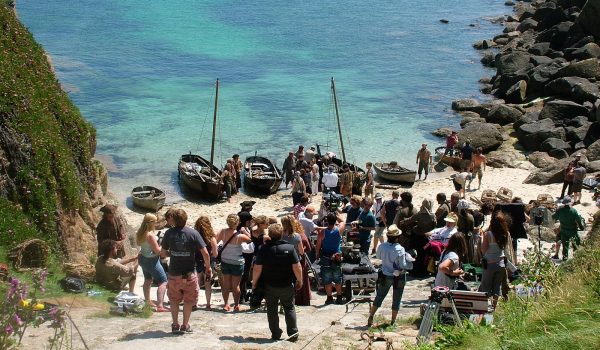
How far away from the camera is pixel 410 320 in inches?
440

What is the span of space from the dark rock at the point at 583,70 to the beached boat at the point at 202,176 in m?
19.7

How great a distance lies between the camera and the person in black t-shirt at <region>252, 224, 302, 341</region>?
983cm

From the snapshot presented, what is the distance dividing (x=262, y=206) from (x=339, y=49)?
118ft

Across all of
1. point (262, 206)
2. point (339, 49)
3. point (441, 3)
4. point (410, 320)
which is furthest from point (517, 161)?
point (441, 3)

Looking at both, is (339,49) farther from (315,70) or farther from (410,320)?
(410,320)

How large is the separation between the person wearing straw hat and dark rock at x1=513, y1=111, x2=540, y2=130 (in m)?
26.1

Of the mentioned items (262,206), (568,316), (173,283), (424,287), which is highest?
(568,316)

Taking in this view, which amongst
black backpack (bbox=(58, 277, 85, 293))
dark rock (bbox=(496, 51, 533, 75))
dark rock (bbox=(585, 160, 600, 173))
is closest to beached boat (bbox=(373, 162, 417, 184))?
dark rock (bbox=(585, 160, 600, 173))

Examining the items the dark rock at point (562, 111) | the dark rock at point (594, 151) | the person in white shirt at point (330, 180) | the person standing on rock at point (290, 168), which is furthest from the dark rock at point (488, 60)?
the person in white shirt at point (330, 180)

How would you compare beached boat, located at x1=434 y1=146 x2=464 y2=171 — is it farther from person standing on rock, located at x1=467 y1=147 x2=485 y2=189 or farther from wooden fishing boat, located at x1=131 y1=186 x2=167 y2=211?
wooden fishing boat, located at x1=131 y1=186 x2=167 y2=211

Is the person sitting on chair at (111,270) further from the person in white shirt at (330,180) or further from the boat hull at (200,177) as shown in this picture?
the boat hull at (200,177)

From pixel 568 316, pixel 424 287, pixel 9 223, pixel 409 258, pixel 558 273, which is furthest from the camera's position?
pixel 424 287

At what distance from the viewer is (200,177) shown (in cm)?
2847

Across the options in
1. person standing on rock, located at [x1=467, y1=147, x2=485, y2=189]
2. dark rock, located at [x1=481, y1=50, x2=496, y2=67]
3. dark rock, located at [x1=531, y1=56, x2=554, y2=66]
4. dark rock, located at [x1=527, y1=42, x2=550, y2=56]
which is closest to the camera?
person standing on rock, located at [x1=467, y1=147, x2=485, y2=189]
